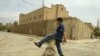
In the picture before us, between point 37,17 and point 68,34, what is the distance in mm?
26181

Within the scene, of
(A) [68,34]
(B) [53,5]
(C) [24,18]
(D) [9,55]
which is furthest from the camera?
(C) [24,18]

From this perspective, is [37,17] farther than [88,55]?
Yes

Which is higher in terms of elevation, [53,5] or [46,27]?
[53,5]

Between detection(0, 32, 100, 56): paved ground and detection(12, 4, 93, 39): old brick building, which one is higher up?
detection(12, 4, 93, 39): old brick building

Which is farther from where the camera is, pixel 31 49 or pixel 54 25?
pixel 54 25

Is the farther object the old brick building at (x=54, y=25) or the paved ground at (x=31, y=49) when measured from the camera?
the old brick building at (x=54, y=25)

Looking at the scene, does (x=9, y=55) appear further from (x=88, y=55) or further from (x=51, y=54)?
(x=88, y=55)

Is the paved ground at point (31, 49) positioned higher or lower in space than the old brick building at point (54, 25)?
lower

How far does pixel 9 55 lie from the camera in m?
10.9

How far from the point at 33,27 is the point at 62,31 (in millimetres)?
42363

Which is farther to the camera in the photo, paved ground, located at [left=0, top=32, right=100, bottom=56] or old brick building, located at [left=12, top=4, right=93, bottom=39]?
old brick building, located at [left=12, top=4, right=93, bottom=39]

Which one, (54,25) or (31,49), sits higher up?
(54,25)

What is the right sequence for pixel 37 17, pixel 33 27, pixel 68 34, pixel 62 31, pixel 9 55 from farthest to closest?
pixel 37 17 < pixel 33 27 < pixel 68 34 < pixel 9 55 < pixel 62 31

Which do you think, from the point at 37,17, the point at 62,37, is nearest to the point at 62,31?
the point at 62,37
